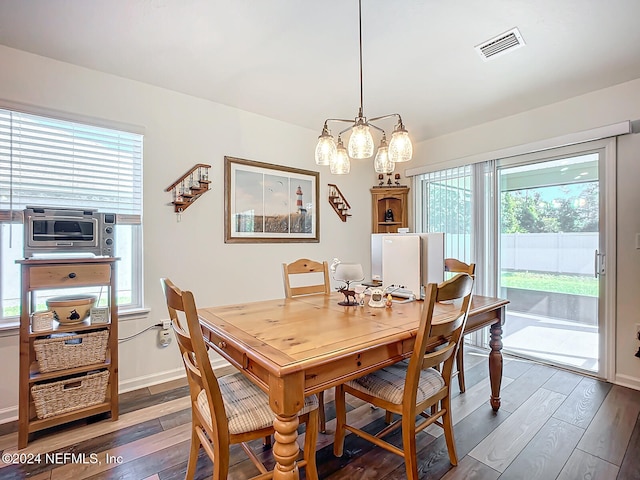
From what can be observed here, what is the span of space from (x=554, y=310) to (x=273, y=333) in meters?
2.86

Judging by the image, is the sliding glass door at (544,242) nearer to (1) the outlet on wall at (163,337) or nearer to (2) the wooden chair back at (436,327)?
(2) the wooden chair back at (436,327)

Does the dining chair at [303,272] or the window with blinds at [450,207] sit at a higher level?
the window with blinds at [450,207]

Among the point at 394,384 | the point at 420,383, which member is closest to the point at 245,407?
the point at 394,384

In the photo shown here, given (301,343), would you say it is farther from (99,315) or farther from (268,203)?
(268,203)

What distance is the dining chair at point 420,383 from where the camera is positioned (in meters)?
1.31

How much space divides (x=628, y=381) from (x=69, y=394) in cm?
400

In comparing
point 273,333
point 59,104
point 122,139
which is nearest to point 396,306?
point 273,333

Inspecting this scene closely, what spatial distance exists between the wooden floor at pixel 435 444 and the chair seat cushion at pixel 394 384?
425 mm

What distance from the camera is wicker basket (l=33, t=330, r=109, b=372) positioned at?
1.83 metres

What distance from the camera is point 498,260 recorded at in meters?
3.23

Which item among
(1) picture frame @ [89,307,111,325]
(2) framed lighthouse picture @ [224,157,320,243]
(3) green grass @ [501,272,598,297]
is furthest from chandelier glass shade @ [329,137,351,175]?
(3) green grass @ [501,272,598,297]

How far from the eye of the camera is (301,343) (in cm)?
123

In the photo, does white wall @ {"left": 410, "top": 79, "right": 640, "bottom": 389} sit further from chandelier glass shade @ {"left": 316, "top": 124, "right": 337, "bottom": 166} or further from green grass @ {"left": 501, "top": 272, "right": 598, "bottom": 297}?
chandelier glass shade @ {"left": 316, "top": 124, "right": 337, "bottom": 166}

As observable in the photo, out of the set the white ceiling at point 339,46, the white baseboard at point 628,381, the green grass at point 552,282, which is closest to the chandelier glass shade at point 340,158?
the white ceiling at point 339,46
